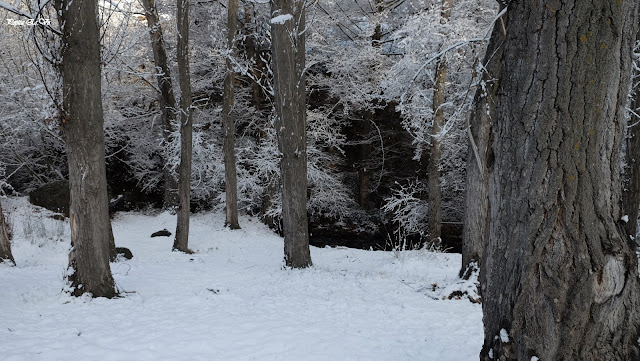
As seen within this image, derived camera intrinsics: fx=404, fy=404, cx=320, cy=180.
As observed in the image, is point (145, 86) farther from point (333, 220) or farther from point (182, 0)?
point (333, 220)

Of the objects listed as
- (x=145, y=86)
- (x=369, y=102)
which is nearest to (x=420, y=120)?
(x=369, y=102)

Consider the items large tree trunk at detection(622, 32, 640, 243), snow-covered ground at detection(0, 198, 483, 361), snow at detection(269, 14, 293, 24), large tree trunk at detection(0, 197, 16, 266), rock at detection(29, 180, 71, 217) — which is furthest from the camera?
rock at detection(29, 180, 71, 217)

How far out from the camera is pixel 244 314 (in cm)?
490

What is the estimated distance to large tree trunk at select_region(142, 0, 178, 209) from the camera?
462 inches

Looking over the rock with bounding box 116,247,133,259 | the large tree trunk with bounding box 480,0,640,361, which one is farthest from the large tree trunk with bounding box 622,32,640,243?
the rock with bounding box 116,247,133,259

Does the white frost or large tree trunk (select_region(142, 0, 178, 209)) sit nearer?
the white frost

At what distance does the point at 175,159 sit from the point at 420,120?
877 cm

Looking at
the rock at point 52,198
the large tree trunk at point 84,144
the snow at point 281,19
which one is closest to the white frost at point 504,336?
the large tree trunk at point 84,144

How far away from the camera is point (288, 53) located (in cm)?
788

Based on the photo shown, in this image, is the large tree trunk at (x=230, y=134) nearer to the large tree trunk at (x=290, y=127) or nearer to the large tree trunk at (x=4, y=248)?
the large tree trunk at (x=290, y=127)

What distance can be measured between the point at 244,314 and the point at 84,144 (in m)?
2.96

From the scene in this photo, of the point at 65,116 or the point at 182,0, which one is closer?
the point at 65,116

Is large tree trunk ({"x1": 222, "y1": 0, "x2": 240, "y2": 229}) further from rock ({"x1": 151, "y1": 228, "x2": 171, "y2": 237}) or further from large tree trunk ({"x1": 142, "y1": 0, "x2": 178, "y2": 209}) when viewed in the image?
rock ({"x1": 151, "y1": 228, "x2": 171, "y2": 237})

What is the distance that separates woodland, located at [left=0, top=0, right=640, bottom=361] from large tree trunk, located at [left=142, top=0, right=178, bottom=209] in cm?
9
